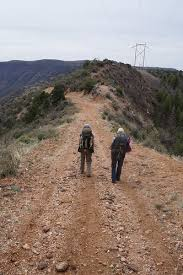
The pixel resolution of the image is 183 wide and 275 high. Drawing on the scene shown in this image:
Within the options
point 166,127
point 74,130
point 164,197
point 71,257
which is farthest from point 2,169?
point 166,127

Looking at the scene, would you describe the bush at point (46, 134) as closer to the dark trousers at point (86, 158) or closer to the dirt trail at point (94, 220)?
the dirt trail at point (94, 220)

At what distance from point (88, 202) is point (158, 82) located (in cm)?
6259

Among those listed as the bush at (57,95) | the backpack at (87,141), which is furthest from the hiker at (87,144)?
the bush at (57,95)

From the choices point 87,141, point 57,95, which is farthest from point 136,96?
point 87,141

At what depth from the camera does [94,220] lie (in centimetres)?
1056

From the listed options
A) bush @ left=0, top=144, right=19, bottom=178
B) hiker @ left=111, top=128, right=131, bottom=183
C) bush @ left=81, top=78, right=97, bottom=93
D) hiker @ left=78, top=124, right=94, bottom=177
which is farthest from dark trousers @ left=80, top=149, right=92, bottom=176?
bush @ left=81, top=78, right=97, bottom=93

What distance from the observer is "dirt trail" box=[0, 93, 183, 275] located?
28.6ft

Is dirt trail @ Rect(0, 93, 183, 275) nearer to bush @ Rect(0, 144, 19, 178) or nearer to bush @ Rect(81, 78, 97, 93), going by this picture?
bush @ Rect(0, 144, 19, 178)

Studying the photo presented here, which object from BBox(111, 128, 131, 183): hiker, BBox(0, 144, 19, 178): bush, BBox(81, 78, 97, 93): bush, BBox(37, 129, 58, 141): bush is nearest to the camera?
BBox(0, 144, 19, 178): bush

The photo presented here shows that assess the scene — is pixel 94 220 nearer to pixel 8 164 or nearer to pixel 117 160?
pixel 117 160

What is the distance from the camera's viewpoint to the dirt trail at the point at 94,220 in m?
8.70

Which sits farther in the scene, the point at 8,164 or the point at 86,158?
the point at 86,158

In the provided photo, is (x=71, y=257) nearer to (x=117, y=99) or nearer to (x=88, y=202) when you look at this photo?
(x=88, y=202)

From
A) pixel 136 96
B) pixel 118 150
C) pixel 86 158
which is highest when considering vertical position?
pixel 118 150
